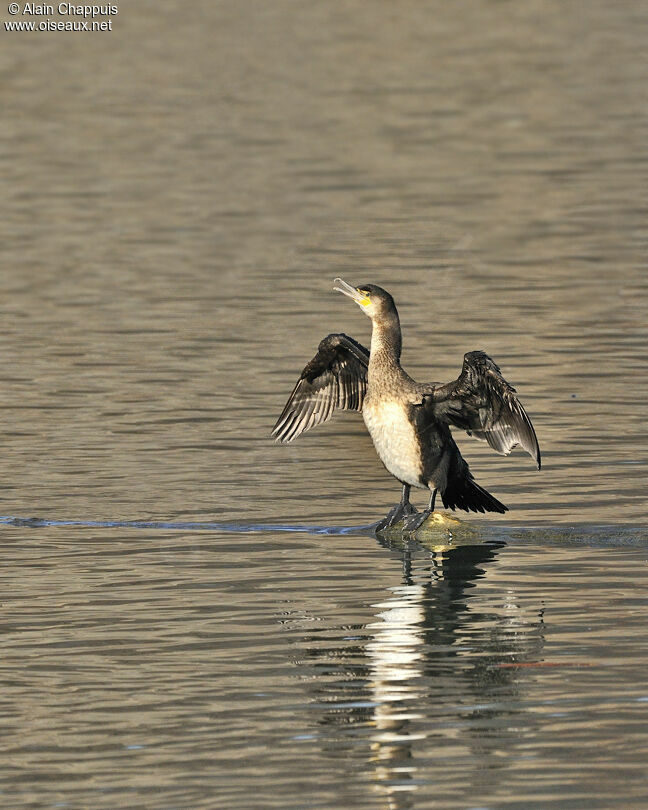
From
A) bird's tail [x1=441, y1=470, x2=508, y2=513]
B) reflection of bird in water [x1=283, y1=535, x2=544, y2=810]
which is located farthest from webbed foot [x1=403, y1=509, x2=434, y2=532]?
reflection of bird in water [x1=283, y1=535, x2=544, y2=810]

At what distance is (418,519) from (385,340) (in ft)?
3.52

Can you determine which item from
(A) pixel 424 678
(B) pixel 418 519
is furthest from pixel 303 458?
(A) pixel 424 678

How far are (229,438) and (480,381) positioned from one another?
13.2ft

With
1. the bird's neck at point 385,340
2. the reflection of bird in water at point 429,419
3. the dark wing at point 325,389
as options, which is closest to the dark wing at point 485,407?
the reflection of bird in water at point 429,419

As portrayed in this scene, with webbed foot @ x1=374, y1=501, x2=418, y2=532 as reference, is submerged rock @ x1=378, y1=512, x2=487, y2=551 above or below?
below

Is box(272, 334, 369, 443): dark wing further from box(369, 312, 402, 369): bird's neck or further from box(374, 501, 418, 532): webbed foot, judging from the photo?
box(374, 501, 418, 532): webbed foot

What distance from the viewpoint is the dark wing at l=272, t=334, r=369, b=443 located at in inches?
518

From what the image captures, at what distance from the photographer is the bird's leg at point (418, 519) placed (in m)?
12.1

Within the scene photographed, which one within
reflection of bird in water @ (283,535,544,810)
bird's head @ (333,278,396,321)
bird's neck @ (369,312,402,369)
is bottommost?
reflection of bird in water @ (283,535,544,810)

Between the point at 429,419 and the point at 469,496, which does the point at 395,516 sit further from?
the point at 429,419

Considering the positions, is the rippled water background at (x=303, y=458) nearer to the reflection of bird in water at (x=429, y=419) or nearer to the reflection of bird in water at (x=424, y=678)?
the reflection of bird in water at (x=424, y=678)

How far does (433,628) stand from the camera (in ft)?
33.0

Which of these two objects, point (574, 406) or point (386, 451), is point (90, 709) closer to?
point (386, 451)

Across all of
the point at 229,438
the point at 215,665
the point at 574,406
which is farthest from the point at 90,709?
the point at 574,406
